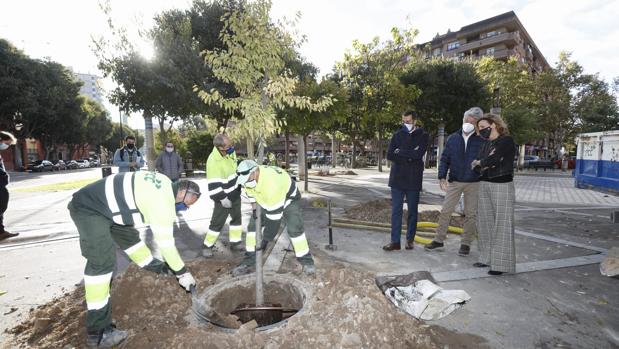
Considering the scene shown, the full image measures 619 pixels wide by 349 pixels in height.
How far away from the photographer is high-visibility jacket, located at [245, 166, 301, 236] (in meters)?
3.14

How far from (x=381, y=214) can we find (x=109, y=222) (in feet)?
18.4

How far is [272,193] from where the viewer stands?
3232 millimetres

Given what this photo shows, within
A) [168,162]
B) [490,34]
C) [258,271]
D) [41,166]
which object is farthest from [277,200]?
[490,34]

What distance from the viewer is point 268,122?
311 cm

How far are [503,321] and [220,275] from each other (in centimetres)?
304

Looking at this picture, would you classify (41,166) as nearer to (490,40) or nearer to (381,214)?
(381,214)

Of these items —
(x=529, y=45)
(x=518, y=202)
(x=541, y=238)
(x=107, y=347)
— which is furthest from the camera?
(x=529, y=45)

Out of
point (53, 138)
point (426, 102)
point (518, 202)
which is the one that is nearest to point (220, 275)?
point (518, 202)

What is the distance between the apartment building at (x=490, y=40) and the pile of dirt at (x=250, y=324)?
4283 cm

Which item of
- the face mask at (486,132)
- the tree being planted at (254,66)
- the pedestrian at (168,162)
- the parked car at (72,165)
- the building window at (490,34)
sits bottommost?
the parked car at (72,165)

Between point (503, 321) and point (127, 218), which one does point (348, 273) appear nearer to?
point (503, 321)

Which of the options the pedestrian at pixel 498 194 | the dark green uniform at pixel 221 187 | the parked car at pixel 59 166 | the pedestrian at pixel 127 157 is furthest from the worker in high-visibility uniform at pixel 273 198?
the parked car at pixel 59 166

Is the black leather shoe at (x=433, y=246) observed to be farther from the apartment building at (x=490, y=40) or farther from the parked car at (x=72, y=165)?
the parked car at (x=72, y=165)

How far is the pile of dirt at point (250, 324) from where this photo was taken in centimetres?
233
